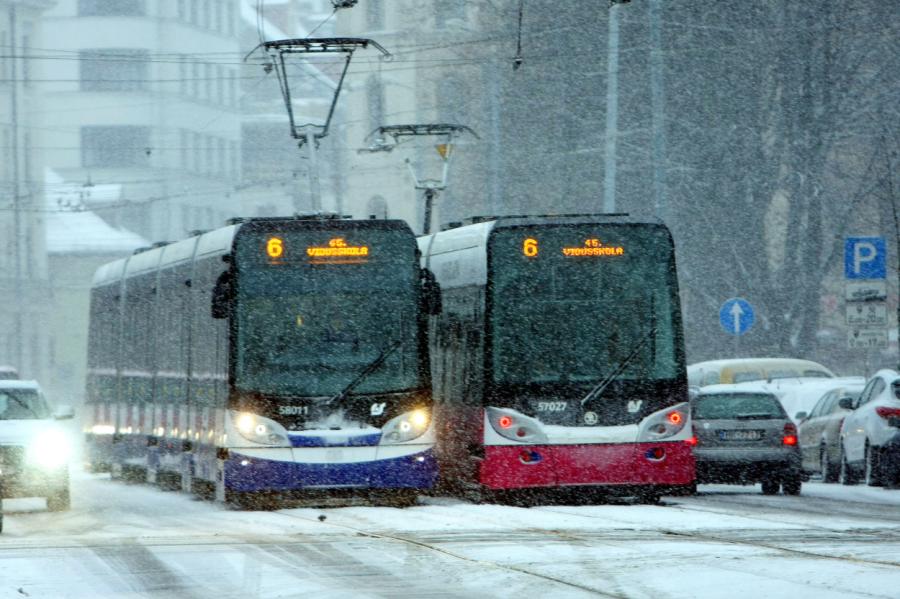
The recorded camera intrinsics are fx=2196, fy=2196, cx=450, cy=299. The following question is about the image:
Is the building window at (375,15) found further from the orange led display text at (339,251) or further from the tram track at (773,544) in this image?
the tram track at (773,544)

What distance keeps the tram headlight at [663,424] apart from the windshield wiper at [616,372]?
52 centimetres

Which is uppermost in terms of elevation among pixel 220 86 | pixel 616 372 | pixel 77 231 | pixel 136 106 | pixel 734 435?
pixel 220 86

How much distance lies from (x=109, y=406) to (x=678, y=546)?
1686 centimetres

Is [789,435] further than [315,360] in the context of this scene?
Yes

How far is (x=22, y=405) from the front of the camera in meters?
24.1

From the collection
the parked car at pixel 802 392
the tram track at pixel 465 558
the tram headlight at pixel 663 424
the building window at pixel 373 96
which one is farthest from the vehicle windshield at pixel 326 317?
the building window at pixel 373 96

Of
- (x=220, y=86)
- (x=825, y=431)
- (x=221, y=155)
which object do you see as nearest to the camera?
(x=825, y=431)

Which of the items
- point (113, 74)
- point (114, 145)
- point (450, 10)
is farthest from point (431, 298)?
point (114, 145)

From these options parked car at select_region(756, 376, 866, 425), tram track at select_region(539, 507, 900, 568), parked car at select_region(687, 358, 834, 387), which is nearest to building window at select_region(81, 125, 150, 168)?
parked car at select_region(687, 358, 834, 387)

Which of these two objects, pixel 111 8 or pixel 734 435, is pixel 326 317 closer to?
pixel 734 435

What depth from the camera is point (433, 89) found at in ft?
277

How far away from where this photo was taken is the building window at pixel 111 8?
105 m

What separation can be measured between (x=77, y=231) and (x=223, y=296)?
79.5m

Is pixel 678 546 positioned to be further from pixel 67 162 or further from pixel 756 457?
pixel 67 162
